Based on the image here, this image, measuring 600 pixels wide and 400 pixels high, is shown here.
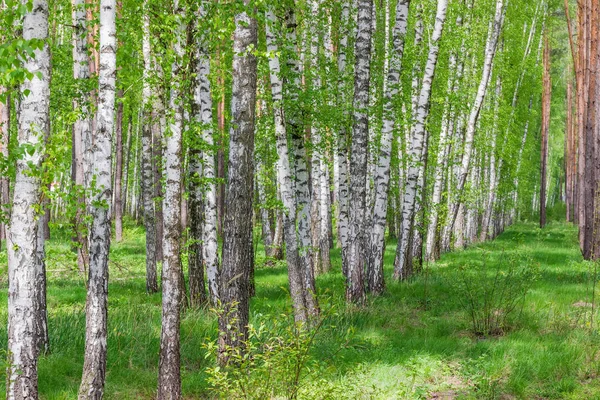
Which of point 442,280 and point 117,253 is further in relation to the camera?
point 117,253

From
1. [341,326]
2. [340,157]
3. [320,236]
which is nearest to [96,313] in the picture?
[341,326]

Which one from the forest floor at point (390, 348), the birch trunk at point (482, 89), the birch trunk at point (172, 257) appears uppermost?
the birch trunk at point (482, 89)

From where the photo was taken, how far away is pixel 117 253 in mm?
20812

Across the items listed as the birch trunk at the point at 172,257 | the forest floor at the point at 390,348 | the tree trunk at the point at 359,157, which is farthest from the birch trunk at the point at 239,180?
the tree trunk at the point at 359,157

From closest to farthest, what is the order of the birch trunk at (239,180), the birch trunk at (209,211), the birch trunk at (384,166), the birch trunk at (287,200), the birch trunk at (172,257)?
1. the birch trunk at (172,257)
2. the birch trunk at (239,180)
3. the birch trunk at (287,200)
4. the birch trunk at (209,211)
5. the birch trunk at (384,166)

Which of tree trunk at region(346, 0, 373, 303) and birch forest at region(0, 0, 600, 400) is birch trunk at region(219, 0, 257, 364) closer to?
birch forest at region(0, 0, 600, 400)

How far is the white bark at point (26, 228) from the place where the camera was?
Answer: 494cm

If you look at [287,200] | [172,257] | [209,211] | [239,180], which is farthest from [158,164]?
[172,257]

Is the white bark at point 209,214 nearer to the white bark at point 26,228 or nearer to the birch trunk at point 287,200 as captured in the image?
the birch trunk at point 287,200

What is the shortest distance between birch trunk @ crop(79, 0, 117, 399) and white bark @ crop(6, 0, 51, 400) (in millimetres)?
828

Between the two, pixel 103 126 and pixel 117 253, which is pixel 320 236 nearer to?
pixel 117 253

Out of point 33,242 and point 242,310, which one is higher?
point 33,242

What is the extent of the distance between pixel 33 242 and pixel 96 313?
1.16 m

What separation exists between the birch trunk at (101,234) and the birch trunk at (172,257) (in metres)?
0.63
